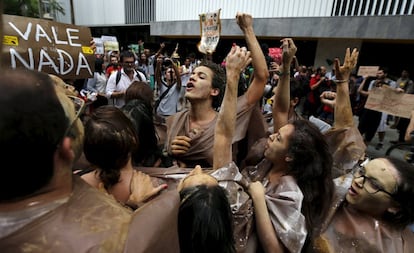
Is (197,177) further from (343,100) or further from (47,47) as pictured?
(47,47)

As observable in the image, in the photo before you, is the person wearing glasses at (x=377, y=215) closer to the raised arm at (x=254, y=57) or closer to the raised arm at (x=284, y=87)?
the raised arm at (x=284, y=87)

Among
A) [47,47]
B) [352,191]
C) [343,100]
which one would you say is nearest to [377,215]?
[352,191]

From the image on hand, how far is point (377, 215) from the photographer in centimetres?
129

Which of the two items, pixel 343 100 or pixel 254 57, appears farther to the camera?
pixel 343 100

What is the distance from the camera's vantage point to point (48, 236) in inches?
21.3

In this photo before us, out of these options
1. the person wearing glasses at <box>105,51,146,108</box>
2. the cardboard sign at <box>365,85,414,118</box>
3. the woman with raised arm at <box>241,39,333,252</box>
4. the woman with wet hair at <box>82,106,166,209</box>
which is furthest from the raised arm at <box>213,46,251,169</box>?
the cardboard sign at <box>365,85,414,118</box>

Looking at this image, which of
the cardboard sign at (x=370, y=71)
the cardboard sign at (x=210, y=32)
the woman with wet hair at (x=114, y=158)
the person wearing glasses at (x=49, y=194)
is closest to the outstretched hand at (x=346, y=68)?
the cardboard sign at (x=210, y=32)

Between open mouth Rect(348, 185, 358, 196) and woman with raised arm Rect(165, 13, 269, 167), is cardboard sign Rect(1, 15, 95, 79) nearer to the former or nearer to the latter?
woman with raised arm Rect(165, 13, 269, 167)

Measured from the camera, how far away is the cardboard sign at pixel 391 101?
3385mm

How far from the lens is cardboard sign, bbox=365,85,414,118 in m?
3.38

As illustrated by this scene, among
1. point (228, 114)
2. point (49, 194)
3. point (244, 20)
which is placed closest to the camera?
point (49, 194)

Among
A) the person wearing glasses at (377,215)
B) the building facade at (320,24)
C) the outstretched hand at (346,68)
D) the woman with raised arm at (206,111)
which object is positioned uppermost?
the building facade at (320,24)

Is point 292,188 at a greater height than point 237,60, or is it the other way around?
point 237,60

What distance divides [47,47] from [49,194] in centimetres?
159
